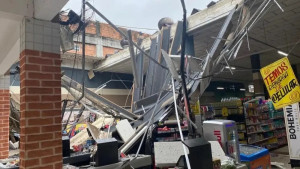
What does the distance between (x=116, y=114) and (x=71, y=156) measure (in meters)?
2.19

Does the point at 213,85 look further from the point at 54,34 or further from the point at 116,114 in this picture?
the point at 54,34

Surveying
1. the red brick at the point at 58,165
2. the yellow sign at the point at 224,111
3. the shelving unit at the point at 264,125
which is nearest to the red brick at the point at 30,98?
the red brick at the point at 58,165

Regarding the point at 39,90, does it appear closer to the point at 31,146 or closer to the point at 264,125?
the point at 31,146

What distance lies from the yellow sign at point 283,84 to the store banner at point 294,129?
3072 millimetres

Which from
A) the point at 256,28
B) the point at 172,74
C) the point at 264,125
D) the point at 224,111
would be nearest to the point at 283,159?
the point at 264,125

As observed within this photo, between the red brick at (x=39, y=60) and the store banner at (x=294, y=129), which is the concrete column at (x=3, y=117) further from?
the store banner at (x=294, y=129)

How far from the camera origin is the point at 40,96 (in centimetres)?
244

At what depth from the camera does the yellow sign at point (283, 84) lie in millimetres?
3824

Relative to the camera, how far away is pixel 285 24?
23.4 ft

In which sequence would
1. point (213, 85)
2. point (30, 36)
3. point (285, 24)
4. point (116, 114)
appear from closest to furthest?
point (30, 36), point (116, 114), point (285, 24), point (213, 85)

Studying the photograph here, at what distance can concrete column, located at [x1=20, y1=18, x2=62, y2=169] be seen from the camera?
7.59 feet

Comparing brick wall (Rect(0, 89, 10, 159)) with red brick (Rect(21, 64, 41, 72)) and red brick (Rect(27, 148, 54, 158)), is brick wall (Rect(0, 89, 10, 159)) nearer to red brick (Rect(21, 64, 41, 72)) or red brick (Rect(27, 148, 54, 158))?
red brick (Rect(21, 64, 41, 72))

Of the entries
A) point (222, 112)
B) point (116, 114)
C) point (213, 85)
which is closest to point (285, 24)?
point (222, 112)

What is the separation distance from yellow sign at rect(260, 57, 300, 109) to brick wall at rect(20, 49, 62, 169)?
3.56 meters
